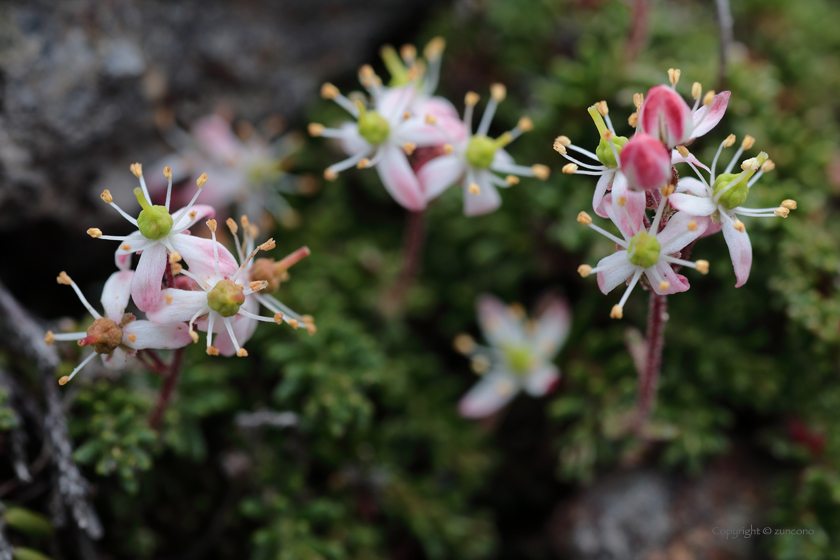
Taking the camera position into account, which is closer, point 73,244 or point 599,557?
point 599,557

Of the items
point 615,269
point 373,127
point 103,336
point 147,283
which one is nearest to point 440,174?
point 373,127

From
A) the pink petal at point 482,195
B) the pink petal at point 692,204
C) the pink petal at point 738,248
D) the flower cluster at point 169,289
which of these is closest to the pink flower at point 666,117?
the pink petal at point 692,204

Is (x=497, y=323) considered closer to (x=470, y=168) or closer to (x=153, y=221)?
(x=470, y=168)

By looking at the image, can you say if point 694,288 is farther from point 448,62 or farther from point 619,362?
point 448,62

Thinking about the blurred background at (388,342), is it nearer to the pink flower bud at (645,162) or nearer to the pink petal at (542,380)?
the pink petal at (542,380)

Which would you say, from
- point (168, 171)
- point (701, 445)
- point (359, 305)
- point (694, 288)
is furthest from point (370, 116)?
point (701, 445)

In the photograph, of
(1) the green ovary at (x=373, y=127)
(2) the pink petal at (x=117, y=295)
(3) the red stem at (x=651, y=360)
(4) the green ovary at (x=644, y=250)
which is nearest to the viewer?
(4) the green ovary at (x=644, y=250)
